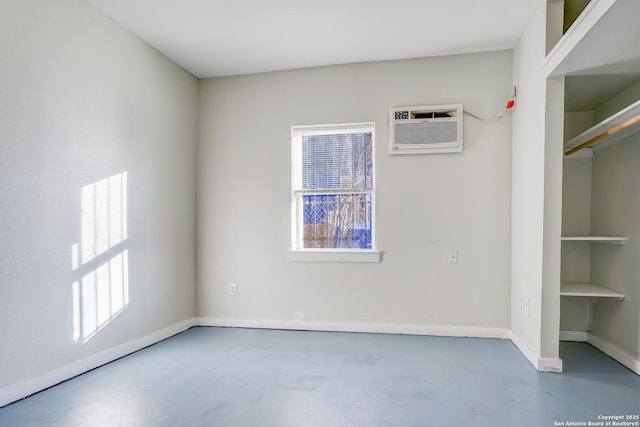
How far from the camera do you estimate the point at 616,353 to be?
2.68 metres

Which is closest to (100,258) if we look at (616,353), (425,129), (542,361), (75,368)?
(75,368)

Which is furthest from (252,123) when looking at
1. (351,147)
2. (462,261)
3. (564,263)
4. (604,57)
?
(564,263)

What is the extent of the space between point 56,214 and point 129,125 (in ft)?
3.24

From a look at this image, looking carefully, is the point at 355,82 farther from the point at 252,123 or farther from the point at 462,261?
the point at 462,261

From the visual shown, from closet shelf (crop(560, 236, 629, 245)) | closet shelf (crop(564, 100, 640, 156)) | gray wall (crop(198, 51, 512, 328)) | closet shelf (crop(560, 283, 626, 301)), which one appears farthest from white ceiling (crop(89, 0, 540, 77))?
closet shelf (crop(560, 283, 626, 301))

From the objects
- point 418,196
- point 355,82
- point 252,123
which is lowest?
point 418,196

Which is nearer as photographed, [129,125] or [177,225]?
[129,125]

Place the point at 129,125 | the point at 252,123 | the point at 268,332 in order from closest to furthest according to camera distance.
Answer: the point at 129,125, the point at 268,332, the point at 252,123

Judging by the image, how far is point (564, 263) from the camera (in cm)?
320

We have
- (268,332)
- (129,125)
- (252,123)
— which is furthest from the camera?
(252,123)

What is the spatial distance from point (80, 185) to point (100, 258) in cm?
56

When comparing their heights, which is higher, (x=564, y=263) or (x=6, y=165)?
(x=6, y=165)

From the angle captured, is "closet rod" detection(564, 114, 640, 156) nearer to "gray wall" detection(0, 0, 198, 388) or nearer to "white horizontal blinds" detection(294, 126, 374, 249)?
"white horizontal blinds" detection(294, 126, 374, 249)

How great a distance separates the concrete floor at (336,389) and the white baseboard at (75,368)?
49mm
